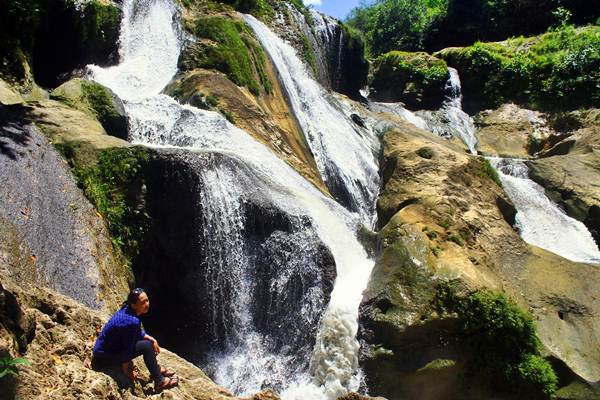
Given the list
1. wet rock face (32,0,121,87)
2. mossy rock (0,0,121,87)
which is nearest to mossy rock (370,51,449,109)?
mossy rock (0,0,121,87)

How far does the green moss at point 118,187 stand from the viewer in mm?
9586

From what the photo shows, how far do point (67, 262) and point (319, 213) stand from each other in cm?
512

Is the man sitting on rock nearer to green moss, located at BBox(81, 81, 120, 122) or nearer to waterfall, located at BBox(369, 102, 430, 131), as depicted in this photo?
green moss, located at BBox(81, 81, 120, 122)

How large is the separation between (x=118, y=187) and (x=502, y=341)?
6902 mm

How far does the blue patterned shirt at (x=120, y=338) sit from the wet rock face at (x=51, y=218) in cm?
186

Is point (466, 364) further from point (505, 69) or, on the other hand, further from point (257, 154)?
point (505, 69)

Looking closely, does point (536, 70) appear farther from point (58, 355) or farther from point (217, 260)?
point (58, 355)

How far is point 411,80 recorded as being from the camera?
29.5 meters

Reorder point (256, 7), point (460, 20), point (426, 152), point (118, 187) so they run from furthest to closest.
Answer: point (460, 20)
point (256, 7)
point (426, 152)
point (118, 187)

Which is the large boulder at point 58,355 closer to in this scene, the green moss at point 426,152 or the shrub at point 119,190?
the shrub at point 119,190

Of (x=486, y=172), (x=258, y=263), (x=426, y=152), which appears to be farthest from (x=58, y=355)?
(x=486, y=172)

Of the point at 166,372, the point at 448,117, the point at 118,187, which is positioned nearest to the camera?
the point at 166,372

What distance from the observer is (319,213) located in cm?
1139

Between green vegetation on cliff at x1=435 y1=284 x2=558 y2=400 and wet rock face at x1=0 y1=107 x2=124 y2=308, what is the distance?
5.42m
